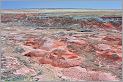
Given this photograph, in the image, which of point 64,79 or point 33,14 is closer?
point 64,79

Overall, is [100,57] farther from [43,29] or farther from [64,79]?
[43,29]

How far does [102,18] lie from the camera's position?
2057mm

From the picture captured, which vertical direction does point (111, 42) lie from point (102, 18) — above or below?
below

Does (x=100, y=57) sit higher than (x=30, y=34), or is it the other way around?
(x=30, y=34)

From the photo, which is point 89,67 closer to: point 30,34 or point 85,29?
point 85,29

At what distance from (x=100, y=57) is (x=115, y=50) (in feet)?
→ 0.38

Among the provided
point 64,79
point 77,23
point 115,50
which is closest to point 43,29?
point 77,23

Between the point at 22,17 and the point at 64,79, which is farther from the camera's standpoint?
the point at 22,17

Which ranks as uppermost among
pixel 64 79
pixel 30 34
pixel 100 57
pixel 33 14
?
pixel 33 14

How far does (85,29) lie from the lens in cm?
207

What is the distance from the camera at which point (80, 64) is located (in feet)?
6.56

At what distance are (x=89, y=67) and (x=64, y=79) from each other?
195 millimetres

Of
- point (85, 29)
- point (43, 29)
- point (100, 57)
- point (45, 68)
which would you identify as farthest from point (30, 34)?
point (100, 57)

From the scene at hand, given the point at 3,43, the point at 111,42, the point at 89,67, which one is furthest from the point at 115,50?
the point at 3,43
